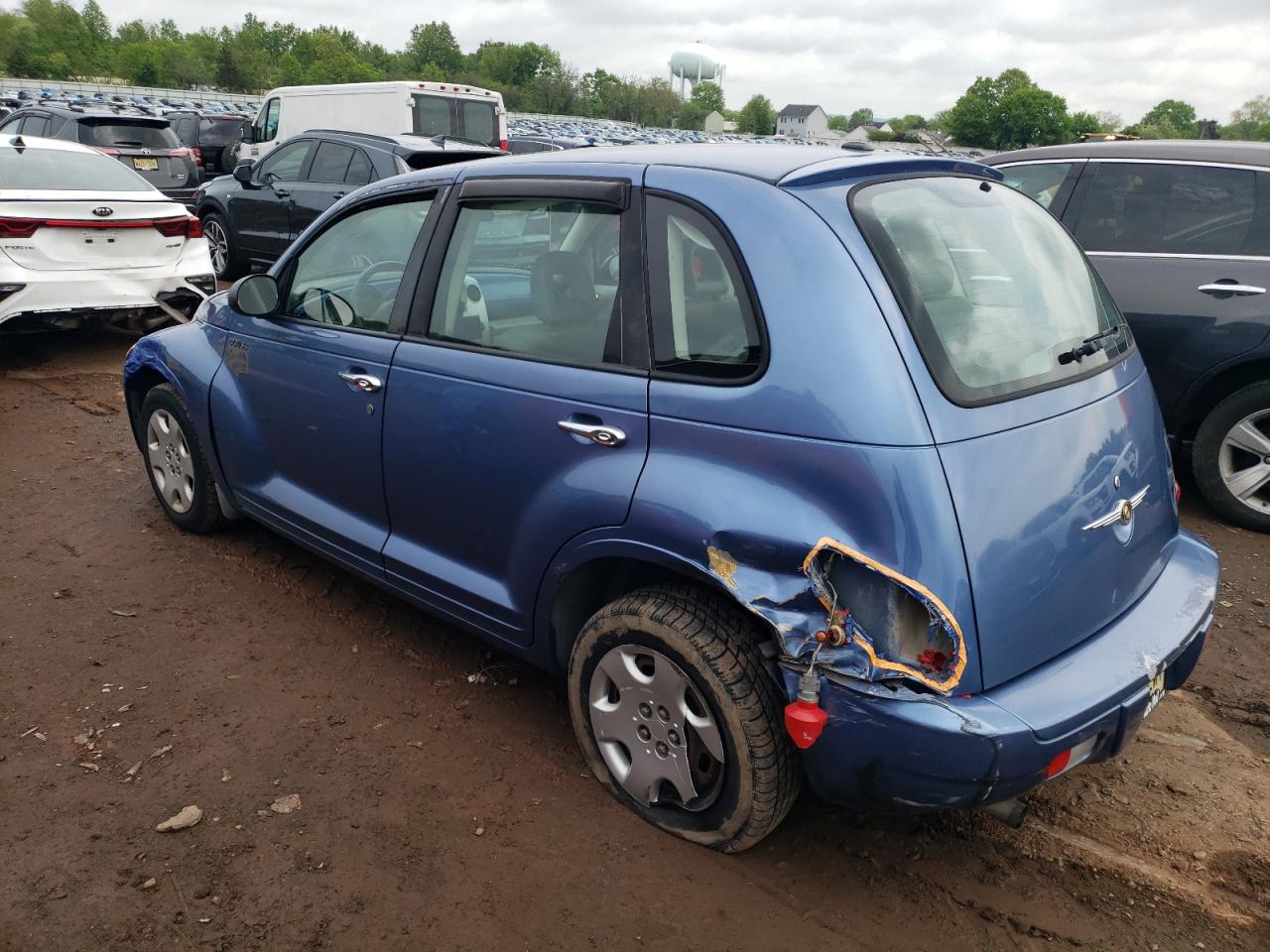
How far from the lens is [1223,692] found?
3.56 m

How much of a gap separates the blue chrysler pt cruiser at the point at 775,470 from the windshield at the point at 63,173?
516cm

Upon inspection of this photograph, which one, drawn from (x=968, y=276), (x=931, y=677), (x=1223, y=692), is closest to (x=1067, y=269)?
(x=968, y=276)

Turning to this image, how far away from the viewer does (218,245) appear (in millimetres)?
11250

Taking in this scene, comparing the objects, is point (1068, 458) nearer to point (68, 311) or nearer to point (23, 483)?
point (23, 483)

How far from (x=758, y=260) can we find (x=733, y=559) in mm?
743

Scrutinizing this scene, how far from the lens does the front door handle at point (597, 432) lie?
2.59 meters

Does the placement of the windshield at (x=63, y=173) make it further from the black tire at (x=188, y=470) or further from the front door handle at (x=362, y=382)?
the front door handle at (x=362, y=382)

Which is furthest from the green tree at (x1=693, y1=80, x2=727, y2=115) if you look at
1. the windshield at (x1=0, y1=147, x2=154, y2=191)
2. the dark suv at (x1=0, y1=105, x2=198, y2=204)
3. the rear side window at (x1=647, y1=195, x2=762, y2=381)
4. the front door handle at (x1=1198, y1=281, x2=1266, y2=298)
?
the rear side window at (x1=647, y1=195, x2=762, y2=381)

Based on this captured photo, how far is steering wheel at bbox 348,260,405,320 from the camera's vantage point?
11.4 feet

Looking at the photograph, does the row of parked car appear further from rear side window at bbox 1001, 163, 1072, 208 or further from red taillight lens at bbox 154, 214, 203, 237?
red taillight lens at bbox 154, 214, 203, 237

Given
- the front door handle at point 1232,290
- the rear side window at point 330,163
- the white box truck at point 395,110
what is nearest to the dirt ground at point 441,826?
the front door handle at point 1232,290

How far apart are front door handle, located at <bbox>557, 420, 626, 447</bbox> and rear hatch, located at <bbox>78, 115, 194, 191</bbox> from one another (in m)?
12.3

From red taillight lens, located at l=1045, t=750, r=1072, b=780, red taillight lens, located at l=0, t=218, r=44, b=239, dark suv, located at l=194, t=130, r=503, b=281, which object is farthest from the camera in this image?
dark suv, located at l=194, t=130, r=503, b=281

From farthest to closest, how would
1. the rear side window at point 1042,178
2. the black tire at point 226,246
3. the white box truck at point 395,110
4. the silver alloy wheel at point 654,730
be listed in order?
the white box truck at point 395,110 → the black tire at point 226,246 → the rear side window at point 1042,178 → the silver alloy wheel at point 654,730
